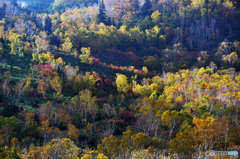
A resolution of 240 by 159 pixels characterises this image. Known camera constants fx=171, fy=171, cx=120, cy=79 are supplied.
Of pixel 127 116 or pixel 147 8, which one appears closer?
pixel 127 116

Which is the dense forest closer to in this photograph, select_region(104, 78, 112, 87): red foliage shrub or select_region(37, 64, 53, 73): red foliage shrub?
select_region(37, 64, 53, 73): red foliage shrub

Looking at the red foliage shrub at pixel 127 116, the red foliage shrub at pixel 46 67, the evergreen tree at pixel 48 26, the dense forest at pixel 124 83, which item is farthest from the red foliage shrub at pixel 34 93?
the evergreen tree at pixel 48 26

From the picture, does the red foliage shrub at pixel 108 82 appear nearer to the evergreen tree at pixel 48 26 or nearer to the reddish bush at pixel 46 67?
the reddish bush at pixel 46 67

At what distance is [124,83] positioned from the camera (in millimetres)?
55469

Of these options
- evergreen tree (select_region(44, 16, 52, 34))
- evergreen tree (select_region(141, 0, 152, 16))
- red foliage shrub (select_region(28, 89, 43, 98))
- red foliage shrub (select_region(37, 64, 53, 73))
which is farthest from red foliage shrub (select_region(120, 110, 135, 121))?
evergreen tree (select_region(141, 0, 152, 16))

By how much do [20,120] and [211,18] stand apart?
374 ft


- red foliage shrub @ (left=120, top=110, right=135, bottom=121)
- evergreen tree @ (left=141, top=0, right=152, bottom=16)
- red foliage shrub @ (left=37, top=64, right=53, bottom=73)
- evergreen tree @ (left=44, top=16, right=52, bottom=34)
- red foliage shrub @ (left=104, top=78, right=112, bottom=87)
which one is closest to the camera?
red foliage shrub @ (left=120, top=110, right=135, bottom=121)

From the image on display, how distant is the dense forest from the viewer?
24781 mm

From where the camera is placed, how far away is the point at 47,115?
33.0m

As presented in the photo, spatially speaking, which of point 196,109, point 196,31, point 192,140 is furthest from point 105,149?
point 196,31

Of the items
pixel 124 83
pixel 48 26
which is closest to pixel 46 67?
pixel 124 83

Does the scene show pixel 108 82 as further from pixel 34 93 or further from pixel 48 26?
pixel 48 26

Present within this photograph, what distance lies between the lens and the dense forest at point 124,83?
24.8 meters

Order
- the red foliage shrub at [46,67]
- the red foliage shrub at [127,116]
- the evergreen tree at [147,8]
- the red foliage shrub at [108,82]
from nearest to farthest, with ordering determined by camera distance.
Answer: the red foliage shrub at [127,116]
the red foliage shrub at [46,67]
the red foliage shrub at [108,82]
the evergreen tree at [147,8]
